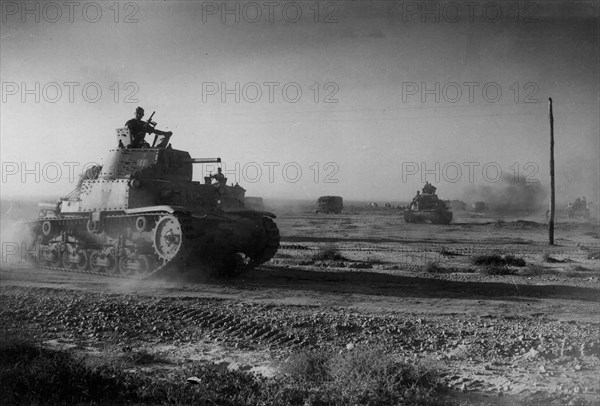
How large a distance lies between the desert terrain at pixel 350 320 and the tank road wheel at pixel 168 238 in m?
0.64

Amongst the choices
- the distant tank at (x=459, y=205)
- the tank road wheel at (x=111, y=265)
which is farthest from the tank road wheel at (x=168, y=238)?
the distant tank at (x=459, y=205)

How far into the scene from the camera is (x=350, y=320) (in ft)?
24.0

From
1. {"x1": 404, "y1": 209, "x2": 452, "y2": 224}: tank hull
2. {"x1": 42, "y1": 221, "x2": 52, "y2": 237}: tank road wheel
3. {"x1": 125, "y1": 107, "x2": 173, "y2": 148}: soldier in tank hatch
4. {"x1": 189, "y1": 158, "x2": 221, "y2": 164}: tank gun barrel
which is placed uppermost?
{"x1": 125, "y1": 107, "x2": 173, "y2": 148}: soldier in tank hatch

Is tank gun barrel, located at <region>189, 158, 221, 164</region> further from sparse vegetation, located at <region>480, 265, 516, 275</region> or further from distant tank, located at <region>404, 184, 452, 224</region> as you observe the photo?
distant tank, located at <region>404, 184, 452, 224</region>

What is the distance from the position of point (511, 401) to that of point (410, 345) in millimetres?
1887

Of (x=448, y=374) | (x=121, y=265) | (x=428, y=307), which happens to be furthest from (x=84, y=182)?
(x=448, y=374)

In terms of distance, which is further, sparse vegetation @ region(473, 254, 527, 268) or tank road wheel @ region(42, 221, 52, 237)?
sparse vegetation @ region(473, 254, 527, 268)

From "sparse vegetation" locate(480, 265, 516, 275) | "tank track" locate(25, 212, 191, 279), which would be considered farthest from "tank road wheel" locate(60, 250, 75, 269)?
"sparse vegetation" locate(480, 265, 516, 275)

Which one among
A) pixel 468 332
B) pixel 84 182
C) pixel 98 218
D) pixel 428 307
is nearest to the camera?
pixel 468 332

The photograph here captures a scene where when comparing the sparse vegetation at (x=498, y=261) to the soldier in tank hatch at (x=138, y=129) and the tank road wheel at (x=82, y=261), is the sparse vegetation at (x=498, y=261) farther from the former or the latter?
the tank road wheel at (x=82, y=261)

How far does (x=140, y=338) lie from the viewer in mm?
6691

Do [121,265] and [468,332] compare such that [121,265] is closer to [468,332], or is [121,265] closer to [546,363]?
[468,332]

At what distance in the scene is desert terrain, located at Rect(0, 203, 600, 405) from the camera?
530cm

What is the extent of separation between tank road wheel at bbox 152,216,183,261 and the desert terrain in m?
0.64
